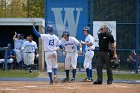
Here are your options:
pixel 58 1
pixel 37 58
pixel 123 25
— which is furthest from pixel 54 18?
pixel 123 25

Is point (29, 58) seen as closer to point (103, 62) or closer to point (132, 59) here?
point (132, 59)

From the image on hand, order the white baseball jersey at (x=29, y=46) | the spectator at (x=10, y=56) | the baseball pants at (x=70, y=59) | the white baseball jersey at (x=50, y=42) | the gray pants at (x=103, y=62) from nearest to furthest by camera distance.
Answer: the gray pants at (x=103, y=62), the white baseball jersey at (x=50, y=42), the baseball pants at (x=70, y=59), the white baseball jersey at (x=29, y=46), the spectator at (x=10, y=56)

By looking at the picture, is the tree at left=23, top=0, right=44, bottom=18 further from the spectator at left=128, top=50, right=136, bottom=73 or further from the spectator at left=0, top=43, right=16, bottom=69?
the spectator at left=128, top=50, right=136, bottom=73

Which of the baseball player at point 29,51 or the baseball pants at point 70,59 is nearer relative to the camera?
the baseball pants at point 70,59

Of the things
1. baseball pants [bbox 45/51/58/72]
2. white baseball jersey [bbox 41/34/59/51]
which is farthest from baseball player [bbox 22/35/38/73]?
white baseball jersey [bbox 41/34/59/51]

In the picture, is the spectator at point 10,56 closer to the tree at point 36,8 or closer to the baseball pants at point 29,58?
the baseball pants at point 29,58

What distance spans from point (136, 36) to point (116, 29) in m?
1.46

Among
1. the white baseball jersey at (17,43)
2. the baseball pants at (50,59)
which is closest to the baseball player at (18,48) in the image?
the white baseball jersey at (17,43)

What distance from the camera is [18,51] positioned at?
22.9 meters

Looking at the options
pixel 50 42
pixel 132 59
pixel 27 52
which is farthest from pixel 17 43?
pixel 50 42

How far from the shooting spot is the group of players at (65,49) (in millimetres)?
14734

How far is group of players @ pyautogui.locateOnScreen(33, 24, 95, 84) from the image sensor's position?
1473 cm

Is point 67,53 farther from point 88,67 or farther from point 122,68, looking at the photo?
point 122,68

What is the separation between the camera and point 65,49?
15.9m
